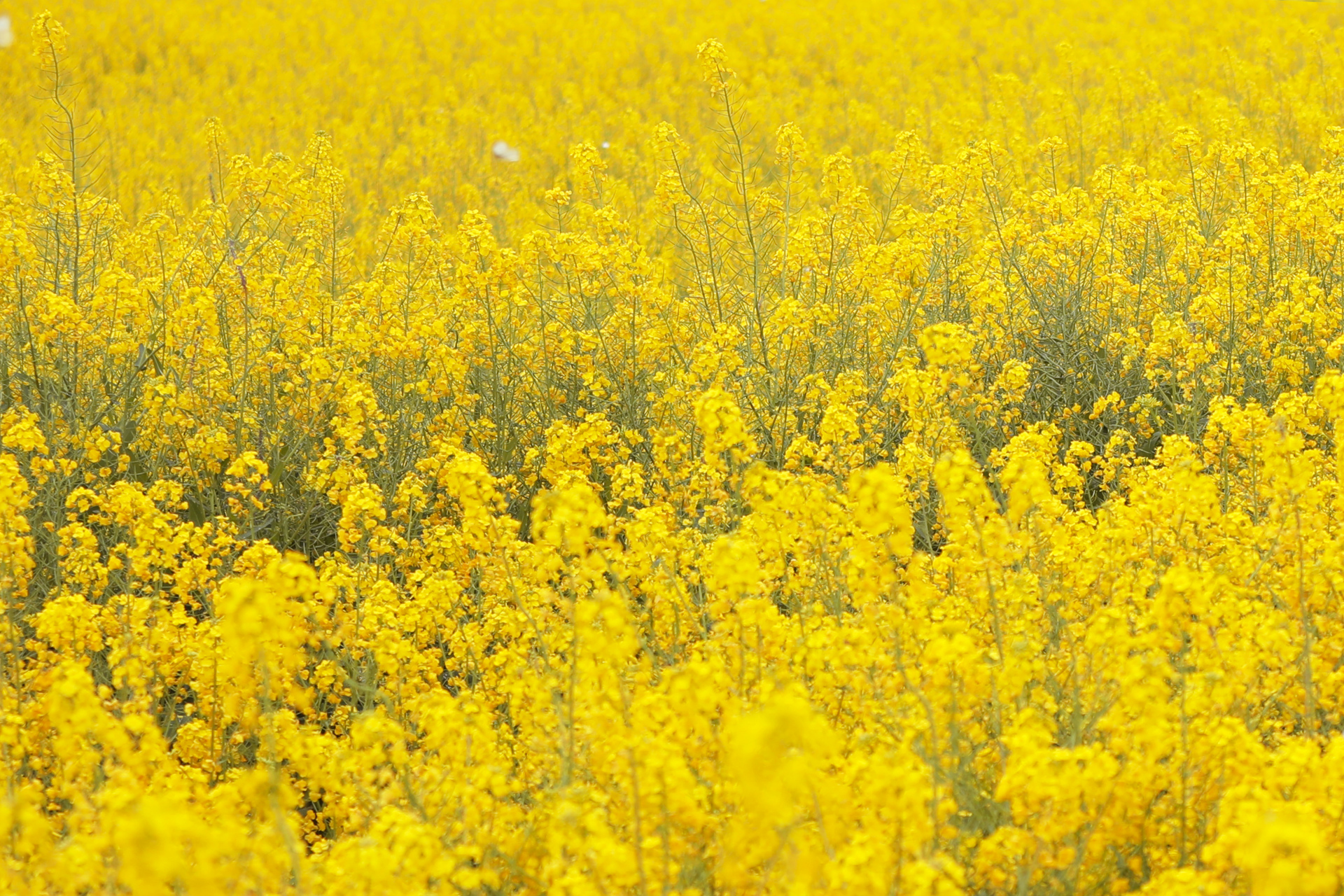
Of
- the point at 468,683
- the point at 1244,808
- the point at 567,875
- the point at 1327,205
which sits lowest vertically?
the point at 468,683

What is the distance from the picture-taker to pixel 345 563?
4.04 m

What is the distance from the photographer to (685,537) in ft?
12.2

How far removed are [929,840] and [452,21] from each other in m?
18.3

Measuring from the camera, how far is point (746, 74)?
50.3 ft

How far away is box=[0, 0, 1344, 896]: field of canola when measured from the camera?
7.44 feet

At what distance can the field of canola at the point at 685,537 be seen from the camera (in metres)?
2.27

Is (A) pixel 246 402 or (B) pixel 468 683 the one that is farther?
(A) pixel 246 402

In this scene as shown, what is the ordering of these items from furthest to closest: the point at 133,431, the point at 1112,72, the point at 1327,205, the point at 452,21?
the point at 452,21
the point at 1112,72
the point at 1327,205
the point at 133,431

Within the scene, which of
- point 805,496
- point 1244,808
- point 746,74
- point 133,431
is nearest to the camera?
point 1244,808

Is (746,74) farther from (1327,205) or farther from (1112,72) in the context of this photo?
(1327,205)

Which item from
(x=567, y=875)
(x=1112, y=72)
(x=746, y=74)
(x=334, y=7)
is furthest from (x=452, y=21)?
(x=567, y=875)

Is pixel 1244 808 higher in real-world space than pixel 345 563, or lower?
higher

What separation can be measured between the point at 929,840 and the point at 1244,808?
1.61ft

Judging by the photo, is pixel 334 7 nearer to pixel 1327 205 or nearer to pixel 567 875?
pixel 1327 205
